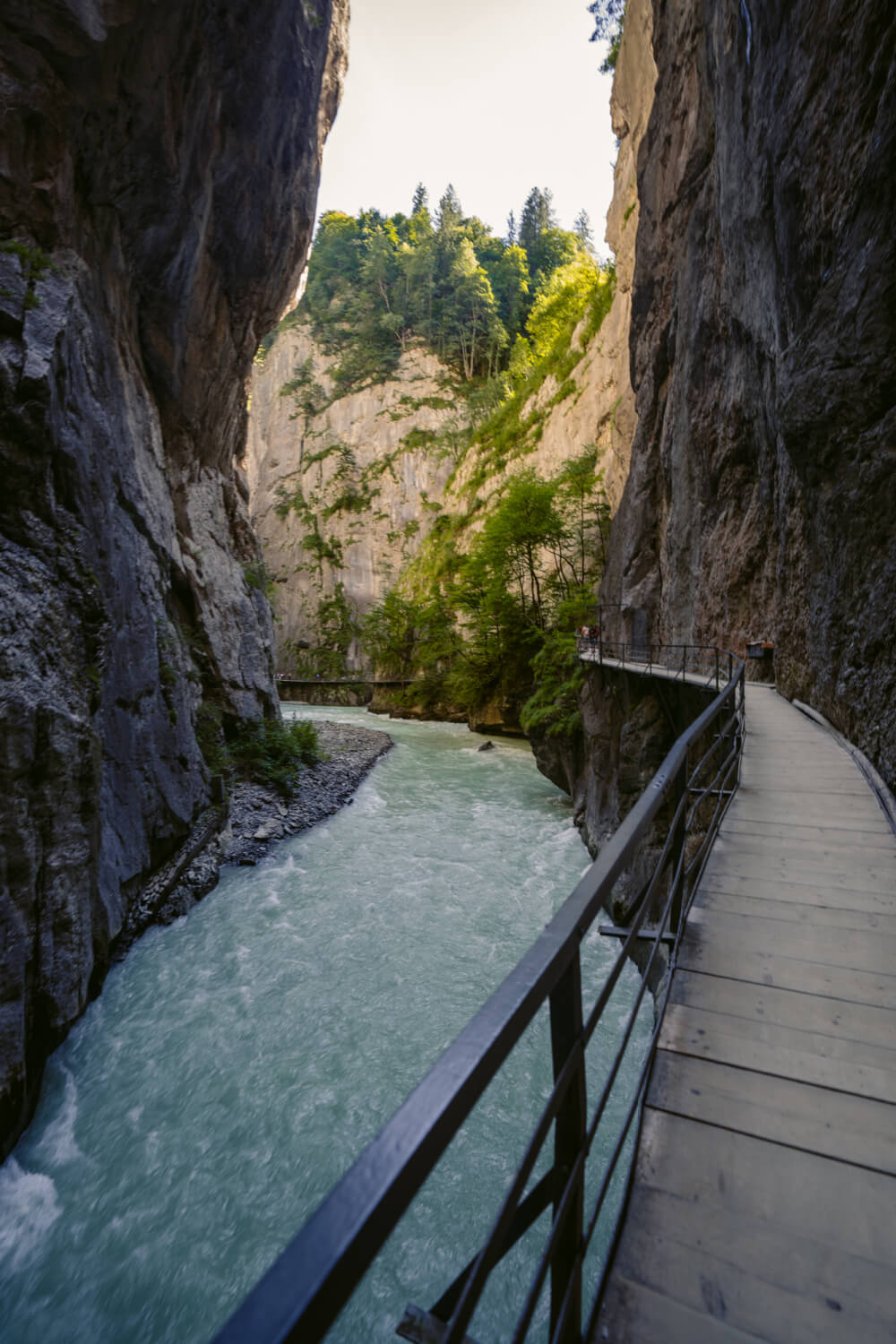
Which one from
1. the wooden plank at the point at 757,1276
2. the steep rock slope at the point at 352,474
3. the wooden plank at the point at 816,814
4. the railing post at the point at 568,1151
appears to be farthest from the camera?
the steep rock slope at the point at 352,474

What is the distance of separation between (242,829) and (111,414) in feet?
22.9

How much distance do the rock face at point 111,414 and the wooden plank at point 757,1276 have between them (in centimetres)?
451

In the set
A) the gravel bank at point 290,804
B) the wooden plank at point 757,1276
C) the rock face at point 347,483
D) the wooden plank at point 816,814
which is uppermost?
the rock face at point 347,483

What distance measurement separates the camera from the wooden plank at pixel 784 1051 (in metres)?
1.97

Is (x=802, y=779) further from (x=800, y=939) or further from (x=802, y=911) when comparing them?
(x=800, y=939)

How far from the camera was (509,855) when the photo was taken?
1021cm

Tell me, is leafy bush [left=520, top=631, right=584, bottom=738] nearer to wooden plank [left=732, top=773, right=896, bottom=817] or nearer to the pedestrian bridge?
wooden plank [left=732, top=773, right=896, bottom=817]

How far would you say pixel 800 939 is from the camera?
9.10 feet

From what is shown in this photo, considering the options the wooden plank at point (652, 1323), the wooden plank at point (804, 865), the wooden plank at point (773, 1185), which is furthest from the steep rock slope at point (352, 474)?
the wooden plank at point (652, 1323)

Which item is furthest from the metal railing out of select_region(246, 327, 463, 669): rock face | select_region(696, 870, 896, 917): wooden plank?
select_region(246, 327, 463, 669): rock face

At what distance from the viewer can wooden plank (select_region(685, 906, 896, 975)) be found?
2.60 metres

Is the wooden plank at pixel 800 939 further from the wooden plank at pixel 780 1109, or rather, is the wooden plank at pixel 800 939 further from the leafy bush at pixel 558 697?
the leafy bush at pixel 558 697

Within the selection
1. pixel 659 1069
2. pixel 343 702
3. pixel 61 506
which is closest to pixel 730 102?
pixel 61 506

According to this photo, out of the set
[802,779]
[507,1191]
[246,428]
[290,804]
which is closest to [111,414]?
[290,804]
